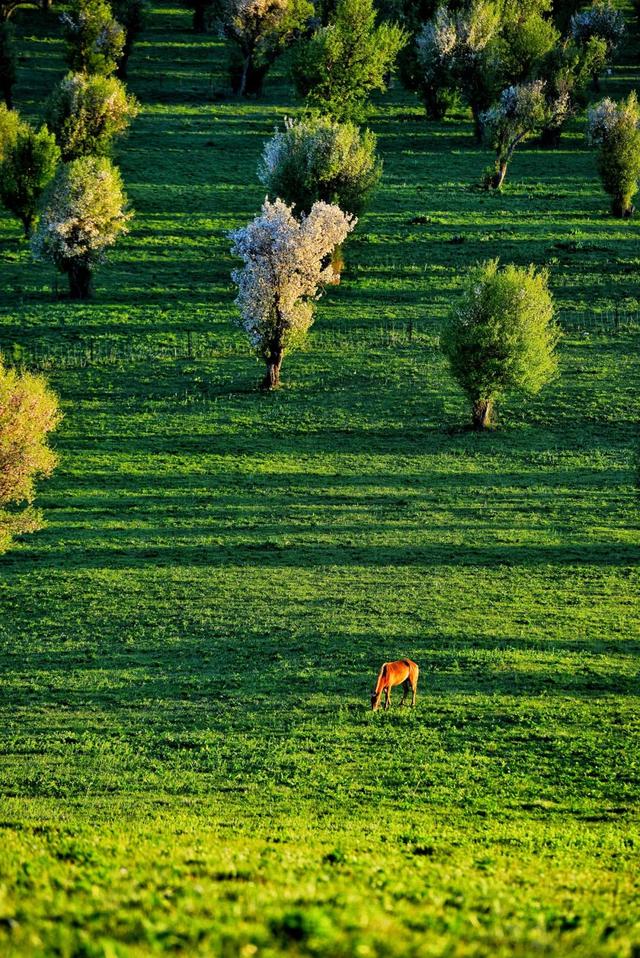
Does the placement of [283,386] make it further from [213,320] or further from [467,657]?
[467,657]

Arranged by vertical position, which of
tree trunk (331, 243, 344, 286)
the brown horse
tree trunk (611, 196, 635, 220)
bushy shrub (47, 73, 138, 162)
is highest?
bushy shrub (47, 73, 138, 162)

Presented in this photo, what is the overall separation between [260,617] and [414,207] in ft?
213

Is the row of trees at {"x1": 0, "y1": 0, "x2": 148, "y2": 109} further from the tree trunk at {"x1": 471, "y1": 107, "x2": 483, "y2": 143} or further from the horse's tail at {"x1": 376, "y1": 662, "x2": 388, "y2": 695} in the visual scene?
the horse's tail at {"x1": 376, "y1": 662, "x2": 388, "y2": 695}

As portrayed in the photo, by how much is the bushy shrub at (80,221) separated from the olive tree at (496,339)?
3075 cm

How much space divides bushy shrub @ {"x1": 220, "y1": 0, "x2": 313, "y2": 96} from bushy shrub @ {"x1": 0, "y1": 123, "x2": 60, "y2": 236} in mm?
44305

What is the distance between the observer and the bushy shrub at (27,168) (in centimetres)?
9300

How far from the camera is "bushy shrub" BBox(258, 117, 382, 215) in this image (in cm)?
9350

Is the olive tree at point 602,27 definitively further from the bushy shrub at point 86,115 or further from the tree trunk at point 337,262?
the tree trunk at point 337,262

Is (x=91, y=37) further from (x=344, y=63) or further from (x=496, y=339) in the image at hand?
(x=496, y=339)

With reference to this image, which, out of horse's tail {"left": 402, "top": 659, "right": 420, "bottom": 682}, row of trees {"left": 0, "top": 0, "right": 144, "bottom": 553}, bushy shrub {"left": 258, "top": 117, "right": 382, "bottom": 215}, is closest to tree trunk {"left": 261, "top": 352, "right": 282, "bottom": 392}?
row of trees {"left": 0, "top": 0, "right": 144, "bottom": 553}

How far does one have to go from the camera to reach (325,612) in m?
49.4

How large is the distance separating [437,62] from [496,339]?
6499 cm

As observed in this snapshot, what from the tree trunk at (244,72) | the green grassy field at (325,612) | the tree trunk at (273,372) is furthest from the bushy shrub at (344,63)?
the tree trunk at (273,372)

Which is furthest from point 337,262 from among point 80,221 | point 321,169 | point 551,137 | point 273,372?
point 551,137
